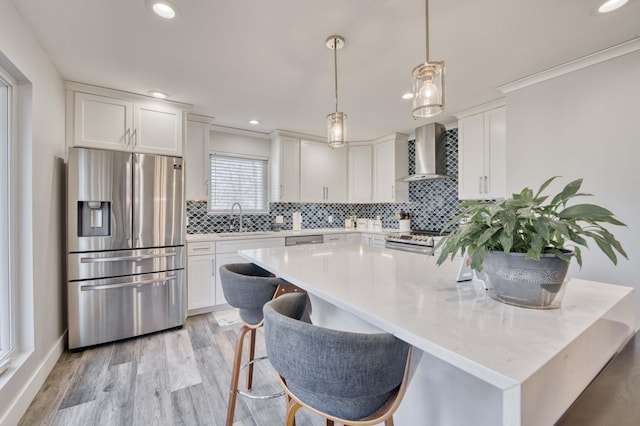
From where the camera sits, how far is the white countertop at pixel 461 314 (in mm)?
615

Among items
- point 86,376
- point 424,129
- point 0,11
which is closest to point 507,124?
point 424,129

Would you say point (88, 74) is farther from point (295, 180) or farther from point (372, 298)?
point (372, 298)

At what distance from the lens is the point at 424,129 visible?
12.2 ft

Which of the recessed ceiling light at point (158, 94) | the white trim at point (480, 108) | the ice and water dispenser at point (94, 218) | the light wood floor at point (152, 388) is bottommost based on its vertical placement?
the light wood floor at point (152, 388)

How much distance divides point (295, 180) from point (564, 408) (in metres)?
3.77

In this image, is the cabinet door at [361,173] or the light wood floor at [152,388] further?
the cabinet door at [361,173]

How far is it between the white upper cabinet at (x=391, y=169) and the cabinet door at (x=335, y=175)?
515 mm

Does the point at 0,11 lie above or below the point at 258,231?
above

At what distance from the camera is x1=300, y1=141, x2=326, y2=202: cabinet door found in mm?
4258

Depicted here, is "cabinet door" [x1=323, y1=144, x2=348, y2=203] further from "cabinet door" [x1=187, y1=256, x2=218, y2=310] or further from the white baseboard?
the white baseboard

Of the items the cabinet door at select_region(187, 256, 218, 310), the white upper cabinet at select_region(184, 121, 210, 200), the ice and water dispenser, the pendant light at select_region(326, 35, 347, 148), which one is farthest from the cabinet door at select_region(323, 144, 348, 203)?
the ice and water dispenser

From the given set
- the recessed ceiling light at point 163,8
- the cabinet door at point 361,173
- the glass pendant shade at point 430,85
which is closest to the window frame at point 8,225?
the recessed ceiling light at point 163,8

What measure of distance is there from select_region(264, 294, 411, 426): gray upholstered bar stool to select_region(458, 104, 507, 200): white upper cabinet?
2.75 metres

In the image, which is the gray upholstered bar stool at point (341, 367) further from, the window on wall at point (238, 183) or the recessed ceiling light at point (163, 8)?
the window on wall at point (238, 183)
